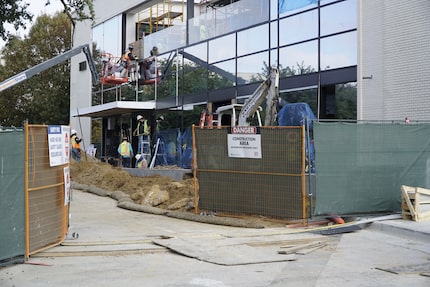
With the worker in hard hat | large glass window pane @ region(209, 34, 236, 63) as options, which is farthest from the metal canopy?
large glass window pane @ region(209, 34, 236, 63)

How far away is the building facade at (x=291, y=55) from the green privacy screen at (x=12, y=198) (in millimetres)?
10919

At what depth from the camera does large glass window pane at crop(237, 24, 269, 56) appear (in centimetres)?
2041

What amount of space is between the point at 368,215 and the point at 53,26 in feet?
131

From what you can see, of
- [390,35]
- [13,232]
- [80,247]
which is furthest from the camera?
[390,35]

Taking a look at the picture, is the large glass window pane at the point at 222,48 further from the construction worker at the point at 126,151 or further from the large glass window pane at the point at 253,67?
the construction worker at the point at 126,151

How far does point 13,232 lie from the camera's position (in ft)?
27.0

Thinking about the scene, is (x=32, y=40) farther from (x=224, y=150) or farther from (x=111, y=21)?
(x=224, y=150)

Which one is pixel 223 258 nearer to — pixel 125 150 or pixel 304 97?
pixel 304 97

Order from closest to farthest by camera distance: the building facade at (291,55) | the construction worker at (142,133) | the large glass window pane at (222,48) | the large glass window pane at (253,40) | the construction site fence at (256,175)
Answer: the construction site fence at (256,175) < the building facade at (291,55) < the large glass window pane at (253,40) < the large glass window pane at (222,48) < the construction worker at (142,133)

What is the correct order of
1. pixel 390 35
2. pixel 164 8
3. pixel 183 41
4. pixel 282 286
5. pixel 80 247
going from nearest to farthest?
pixel 282 286 < pixel 80 247 < pixel 390 35 < pixel 183 41 < pixel 164 8

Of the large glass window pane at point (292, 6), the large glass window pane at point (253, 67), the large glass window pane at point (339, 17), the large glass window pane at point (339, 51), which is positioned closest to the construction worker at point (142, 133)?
the large glass window pane at point (253, 67)

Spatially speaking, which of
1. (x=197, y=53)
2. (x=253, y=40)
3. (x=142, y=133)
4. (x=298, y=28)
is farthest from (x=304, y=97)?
(x=142, y=133)

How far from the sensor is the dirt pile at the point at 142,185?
649 inches

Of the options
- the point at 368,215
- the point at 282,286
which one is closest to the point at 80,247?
the point at 282,286
